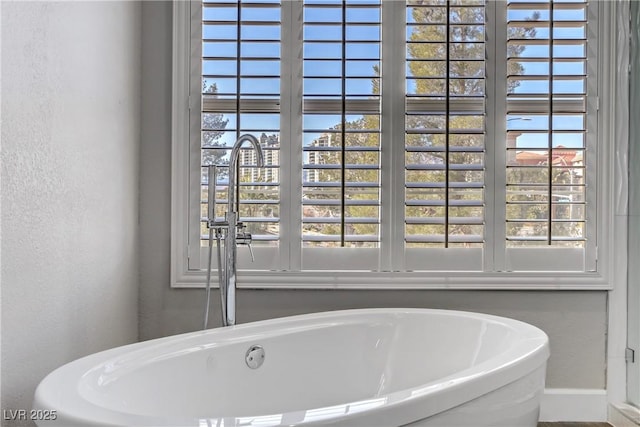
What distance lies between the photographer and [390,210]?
2090 millimetres

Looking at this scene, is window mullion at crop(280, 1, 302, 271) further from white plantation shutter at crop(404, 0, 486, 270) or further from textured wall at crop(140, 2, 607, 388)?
white plantation shutter at crop(404, 0, 486, 270)

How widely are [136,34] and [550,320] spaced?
2238 millimetres

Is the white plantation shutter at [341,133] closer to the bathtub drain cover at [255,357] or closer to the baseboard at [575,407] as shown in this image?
the bathtub drain cover at [255,357]

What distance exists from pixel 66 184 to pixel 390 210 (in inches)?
50.0

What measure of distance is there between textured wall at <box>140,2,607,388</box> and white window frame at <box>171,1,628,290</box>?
0.16 feet

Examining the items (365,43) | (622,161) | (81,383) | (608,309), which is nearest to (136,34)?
(365,43)

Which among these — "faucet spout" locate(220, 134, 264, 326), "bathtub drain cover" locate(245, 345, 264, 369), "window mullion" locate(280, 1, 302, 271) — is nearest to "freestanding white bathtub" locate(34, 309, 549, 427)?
"bathtub drain cover" locate(245, 345, 264, 369)

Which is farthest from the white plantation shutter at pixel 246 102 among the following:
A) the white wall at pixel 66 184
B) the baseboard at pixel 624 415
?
the baseboard at pixel 624 415

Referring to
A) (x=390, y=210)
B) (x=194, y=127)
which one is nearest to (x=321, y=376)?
(x=390, y=210)

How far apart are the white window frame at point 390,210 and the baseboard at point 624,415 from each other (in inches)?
20.4

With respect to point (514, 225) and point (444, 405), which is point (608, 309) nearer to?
point (514, 225)

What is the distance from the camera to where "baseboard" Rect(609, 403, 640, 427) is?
197 cm

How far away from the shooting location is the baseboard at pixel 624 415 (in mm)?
1975

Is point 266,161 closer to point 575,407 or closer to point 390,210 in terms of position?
point 390,210
